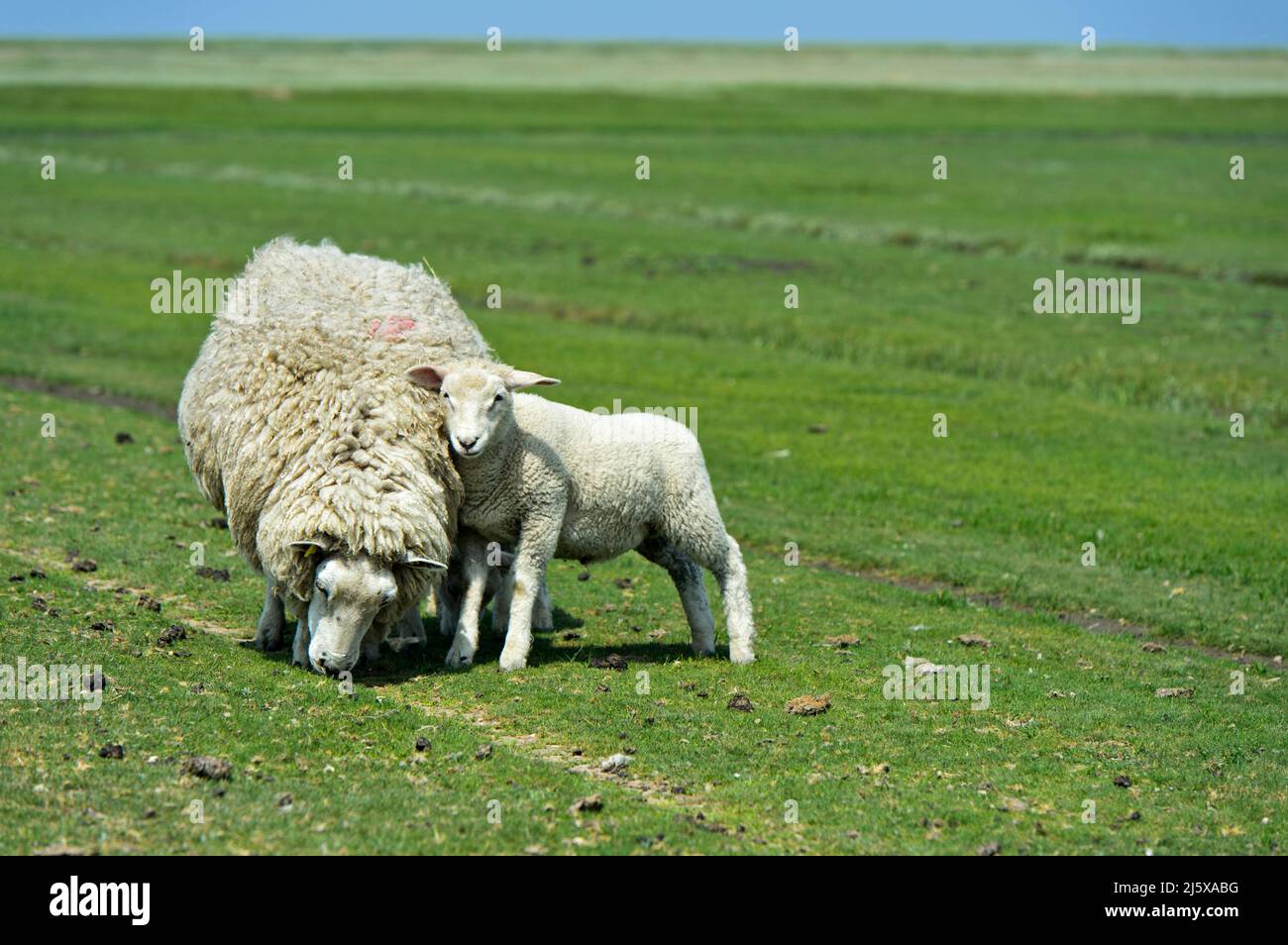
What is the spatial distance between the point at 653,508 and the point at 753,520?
7.04 meters

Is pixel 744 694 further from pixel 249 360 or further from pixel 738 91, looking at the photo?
pixel 738 91

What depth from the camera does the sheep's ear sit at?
13.1 metres

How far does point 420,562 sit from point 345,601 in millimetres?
678

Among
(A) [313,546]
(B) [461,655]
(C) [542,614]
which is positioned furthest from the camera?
(C) [542,614]

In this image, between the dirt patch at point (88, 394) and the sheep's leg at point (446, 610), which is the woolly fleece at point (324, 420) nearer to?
the sheep's leg at point (446, 610)

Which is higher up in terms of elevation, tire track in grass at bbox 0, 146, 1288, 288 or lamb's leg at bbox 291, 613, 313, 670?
tire track in grass at bbox 0, 146, 1288, 288

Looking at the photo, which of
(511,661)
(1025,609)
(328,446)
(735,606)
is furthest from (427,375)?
(1025,609)

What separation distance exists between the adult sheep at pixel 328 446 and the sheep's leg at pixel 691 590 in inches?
84.8

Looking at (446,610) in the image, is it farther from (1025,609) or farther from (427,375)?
(1025,609)

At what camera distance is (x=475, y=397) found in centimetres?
1288

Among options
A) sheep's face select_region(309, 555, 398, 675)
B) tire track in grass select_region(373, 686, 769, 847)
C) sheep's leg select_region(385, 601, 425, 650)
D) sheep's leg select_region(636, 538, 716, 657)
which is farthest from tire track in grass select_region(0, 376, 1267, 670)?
sheep's leg select_region(636, 538, 716, 657)

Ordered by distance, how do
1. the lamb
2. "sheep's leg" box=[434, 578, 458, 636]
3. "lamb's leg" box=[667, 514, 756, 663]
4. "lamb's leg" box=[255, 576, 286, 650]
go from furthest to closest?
1. "sheep's leg" box=[434, 578, 458, 636]
2. the lamb
3. "lamb's leg" box=[667, 514, 756, 663]
4. "lamb's leg" box=[255, 576, 286, 650]

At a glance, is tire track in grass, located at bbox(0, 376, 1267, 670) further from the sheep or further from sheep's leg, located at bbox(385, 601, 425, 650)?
the sheep
